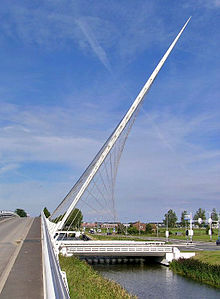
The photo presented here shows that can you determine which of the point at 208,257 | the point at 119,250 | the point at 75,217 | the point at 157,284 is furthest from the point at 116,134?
the point at 119,250

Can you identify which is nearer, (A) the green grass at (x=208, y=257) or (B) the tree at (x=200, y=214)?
(A) the green grass at (x=208, y=257)

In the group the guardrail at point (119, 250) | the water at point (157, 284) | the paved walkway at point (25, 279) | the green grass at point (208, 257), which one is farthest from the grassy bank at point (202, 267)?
the paved walkway at point (25, 279)

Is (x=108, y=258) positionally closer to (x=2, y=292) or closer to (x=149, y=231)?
(x=2, y=292)

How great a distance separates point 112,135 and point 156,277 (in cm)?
2132

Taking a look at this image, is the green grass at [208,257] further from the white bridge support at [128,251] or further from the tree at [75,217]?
the tree at [75,217]

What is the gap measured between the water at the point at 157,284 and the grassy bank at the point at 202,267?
915 millimetres

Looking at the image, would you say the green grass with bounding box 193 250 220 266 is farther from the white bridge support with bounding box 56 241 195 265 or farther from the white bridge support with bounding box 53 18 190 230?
the white bridge support with bounding box 53 18 190 230

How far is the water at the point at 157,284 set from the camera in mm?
28914

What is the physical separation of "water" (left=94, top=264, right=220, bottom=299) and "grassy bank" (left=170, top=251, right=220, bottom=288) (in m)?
0.91

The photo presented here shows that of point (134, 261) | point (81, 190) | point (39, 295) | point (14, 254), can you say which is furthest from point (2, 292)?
point (134, 261)

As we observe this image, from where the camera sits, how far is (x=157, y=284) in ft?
109

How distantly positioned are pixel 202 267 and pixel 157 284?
5735 mm

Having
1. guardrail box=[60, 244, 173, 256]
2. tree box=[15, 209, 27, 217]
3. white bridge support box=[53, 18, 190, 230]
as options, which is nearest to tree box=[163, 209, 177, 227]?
tree box=[15, 209, 27, 217]

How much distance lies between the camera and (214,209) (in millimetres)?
154875
